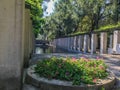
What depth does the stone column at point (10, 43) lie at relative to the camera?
5.80 meters

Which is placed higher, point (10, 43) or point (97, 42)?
point (97, 42)

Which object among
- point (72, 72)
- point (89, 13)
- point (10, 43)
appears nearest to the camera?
point (10, 43)

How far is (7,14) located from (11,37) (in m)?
0.53

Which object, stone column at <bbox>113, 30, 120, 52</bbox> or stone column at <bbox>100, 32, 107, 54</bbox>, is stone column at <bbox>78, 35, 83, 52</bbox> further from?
stone column at <bbox>113, 30, 120, 52</bbox>

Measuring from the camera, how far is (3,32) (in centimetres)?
582

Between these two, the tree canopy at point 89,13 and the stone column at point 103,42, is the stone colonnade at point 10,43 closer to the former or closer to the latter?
the stone column at point 103,42

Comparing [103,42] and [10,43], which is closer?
[10,43]

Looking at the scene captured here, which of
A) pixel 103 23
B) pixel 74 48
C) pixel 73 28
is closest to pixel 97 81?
pixel 74 48

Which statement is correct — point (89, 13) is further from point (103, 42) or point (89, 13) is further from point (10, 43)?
point (10, 43)

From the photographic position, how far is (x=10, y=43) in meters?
5.84

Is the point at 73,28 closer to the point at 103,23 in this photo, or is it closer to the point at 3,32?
the point at 103,23

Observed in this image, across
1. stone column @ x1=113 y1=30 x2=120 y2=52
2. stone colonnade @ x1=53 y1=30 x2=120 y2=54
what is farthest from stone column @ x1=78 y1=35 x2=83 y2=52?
stone column @ x1=113 y1=30 x2=120 y2=52

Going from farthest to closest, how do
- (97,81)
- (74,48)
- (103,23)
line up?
(103,23) → (74,48) → (97,81)

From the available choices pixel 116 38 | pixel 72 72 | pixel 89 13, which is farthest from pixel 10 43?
pixel 89 13
